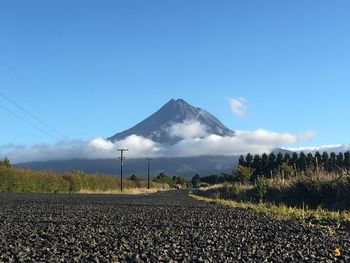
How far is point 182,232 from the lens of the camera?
38.3 ft

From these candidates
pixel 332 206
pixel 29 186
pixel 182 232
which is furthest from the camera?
pixel 29 186

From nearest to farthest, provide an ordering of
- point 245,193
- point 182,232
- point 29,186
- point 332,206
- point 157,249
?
point 157,249, point 182,232, point 332,206, point 245,193, point 29,186

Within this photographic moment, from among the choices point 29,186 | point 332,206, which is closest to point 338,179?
point 332,206

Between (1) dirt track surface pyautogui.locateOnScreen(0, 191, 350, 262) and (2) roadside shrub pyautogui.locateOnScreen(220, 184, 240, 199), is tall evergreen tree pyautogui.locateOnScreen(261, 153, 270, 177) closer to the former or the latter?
(2) roadside shrub pyautogui.locateOnScreen(220, 184, 240, 199)

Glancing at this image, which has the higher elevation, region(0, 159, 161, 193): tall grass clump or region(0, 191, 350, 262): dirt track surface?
region(0, 159, 161, 193): tall grass clump

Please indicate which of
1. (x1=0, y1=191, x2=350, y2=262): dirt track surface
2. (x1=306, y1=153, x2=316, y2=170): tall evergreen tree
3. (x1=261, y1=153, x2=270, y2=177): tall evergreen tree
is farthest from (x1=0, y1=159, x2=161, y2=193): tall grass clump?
(x1=0, y1=191, x2=350, y2=262): dirt track surface

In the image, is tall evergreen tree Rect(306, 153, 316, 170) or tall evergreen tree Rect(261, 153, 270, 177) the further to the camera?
tall evergreen tree Rect(261, 153, 270, 177)

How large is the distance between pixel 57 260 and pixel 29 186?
193 feet

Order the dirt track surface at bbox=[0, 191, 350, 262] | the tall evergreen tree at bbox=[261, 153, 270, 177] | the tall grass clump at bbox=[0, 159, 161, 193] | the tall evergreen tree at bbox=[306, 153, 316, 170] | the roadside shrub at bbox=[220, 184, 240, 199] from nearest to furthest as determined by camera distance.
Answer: the dirt track surface at bbox=[0, 191, 350, 262]
the tall evergreen tree at bbox=[306, 153, 316, 170]
the roadside shrub at bbox=[220, 184, 240, 199]
the tall grass clump at bbox=[0, 159, 161, 193]
the tall evergreen tree at bbox=[261, 153, 270, 177]

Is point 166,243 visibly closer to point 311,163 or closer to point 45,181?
point 311,163

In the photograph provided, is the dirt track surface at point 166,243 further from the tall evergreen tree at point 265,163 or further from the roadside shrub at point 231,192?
the tall evergreen tree at point 265,163

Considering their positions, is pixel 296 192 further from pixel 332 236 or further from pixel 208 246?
pixel 208 246

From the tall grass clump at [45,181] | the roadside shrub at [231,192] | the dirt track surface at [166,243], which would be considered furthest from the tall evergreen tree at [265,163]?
the dirt track surface at [166,243]

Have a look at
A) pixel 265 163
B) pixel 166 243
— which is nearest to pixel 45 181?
pixel 166 243
